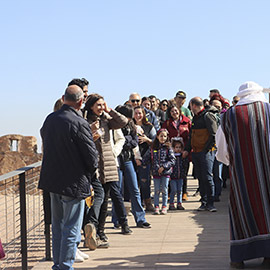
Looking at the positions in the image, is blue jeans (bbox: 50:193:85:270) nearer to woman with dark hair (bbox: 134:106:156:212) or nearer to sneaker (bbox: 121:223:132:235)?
sneaker (bbox: 121:223:132:235)

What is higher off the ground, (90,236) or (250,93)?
(250,93)

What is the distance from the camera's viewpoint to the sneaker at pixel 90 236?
6387 millimetres

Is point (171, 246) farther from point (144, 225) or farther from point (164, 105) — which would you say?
point (164, 105)

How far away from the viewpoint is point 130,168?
7.66 m

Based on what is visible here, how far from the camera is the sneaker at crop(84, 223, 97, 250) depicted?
251 inches

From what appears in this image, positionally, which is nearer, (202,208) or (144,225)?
(144,225)

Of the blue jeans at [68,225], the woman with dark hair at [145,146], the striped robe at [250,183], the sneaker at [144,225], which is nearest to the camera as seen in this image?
the blue jeans at [68,225]

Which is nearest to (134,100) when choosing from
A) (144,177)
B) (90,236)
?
(144,177)

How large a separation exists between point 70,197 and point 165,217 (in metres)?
3.87

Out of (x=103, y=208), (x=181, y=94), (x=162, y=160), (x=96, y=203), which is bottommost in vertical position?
(x=103, y=208)

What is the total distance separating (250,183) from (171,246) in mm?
1666

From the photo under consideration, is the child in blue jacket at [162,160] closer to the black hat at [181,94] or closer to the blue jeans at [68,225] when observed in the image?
the black hat at [181,94]

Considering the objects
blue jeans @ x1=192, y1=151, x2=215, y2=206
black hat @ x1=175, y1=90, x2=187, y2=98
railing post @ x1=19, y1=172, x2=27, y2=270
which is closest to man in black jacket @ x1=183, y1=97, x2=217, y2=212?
blue jeans @ x1=192, y1=151, x2=215, y2=206

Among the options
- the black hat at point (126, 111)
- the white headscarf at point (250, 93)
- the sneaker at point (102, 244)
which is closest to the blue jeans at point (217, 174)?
the black hat at point (126, 111)
